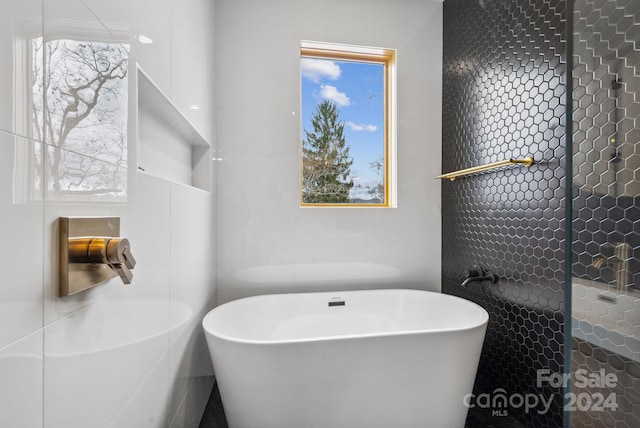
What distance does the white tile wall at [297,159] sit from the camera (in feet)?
7.23

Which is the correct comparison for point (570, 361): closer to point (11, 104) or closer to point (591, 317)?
point (591, 317)

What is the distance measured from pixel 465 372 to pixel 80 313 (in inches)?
63.2

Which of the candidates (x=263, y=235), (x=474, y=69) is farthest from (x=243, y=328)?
(x=474, y=69)

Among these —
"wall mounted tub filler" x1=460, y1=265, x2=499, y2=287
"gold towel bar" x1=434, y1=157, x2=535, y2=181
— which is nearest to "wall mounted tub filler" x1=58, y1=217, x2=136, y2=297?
"gold towel bar" x1=434, y1=157, x2=535, y2=181

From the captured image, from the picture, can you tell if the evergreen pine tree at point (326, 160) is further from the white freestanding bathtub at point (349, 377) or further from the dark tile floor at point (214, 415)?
the dark tile floor at point (214, 415)

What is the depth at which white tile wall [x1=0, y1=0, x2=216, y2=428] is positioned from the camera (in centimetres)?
49

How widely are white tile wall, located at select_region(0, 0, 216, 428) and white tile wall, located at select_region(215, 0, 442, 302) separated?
22.7 inches

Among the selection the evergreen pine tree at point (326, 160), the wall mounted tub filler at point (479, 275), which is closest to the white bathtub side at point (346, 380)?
the wall mounted tub filler at point (479, 275)

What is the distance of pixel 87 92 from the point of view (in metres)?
0.70

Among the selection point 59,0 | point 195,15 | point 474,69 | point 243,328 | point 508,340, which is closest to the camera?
point 59,0

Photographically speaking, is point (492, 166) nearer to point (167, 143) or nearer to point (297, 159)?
point (297, 159)

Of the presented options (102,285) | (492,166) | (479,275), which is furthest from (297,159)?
(102,285)

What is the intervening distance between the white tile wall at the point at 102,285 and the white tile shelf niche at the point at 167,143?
0.22 feet

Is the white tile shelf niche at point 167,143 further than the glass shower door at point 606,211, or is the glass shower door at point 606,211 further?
the white tile shelf niche at point 167,143
